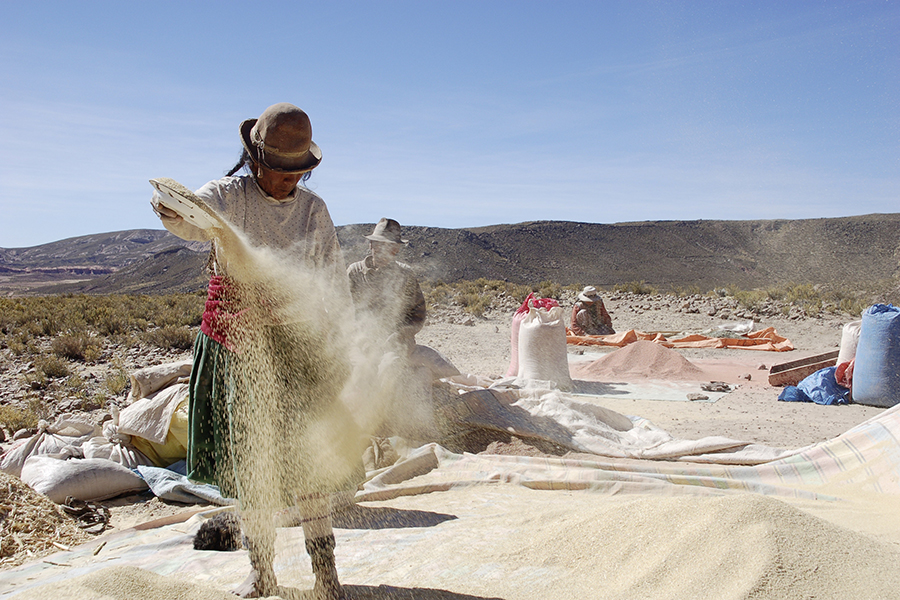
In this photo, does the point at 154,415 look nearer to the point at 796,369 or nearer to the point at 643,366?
the point at 643,366

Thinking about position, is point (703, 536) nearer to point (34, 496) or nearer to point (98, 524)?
point (98, 524)

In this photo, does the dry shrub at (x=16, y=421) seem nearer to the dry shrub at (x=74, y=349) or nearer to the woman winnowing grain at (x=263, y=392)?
the woman winnowing grain at (x=263, y=392)

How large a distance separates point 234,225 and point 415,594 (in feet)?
4.17

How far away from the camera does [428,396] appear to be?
14.3 ft

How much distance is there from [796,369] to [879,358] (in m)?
1.20

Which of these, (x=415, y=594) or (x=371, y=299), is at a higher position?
(x=371, y=299)

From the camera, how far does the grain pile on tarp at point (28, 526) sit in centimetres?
268

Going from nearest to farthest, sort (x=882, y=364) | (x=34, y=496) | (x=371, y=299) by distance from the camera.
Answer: (x=34, y=496) < (x=371, y=299) < (x=882, y=364)

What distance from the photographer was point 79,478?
3.29 meters

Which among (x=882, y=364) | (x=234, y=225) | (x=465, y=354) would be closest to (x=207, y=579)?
(x=234, y=225)

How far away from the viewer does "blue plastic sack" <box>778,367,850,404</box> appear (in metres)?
5.55

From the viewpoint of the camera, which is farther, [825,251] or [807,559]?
[825,251]

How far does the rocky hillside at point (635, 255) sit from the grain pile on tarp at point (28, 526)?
3386cm

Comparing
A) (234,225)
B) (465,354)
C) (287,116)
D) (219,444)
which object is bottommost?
(465,354)
